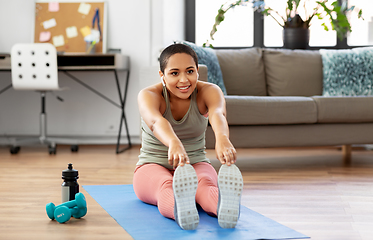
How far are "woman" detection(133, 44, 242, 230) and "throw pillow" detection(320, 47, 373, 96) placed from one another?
A: 1754 millimetres

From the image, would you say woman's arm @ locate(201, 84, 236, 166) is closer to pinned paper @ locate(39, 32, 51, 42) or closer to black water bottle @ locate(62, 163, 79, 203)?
black water bottle @ locate(62, 163, 79, 203)

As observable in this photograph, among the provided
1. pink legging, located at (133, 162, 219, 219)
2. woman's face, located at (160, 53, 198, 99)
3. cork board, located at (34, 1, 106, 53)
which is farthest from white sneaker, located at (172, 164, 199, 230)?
cork board, located at (34, 1, 106, 53)

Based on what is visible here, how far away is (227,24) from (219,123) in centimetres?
291

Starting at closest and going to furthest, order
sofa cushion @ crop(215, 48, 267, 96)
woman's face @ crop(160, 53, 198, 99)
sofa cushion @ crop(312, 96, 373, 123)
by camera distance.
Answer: woman's face @ crop(160, 53, 198, 99) < sofa cushion @ crop(312, 96, 373, 123) < sofa cushion @ crop(215, 48, 267, 96)

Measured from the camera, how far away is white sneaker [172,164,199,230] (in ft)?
3.74

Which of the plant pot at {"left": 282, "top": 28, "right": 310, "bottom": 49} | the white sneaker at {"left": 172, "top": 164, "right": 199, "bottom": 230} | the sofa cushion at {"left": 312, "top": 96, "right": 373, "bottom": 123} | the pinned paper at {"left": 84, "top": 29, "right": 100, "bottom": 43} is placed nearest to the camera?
the white sneaker at {"left": 172, "top": 164, "right": 199, "bottom": 230}

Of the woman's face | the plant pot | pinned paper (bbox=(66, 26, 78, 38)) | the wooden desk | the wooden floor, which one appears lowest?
the wooden floor

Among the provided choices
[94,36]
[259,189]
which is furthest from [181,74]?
[94,36]

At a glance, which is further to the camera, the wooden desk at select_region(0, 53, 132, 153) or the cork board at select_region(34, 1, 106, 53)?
the cork board at select_region(34, 1, 106, 53)

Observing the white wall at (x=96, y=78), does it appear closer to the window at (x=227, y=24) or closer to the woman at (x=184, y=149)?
the window at (x=227, y=24)

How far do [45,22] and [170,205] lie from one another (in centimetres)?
297

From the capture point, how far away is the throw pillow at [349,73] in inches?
118

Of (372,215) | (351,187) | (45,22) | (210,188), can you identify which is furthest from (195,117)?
(45,22)

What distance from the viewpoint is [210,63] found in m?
2.69
